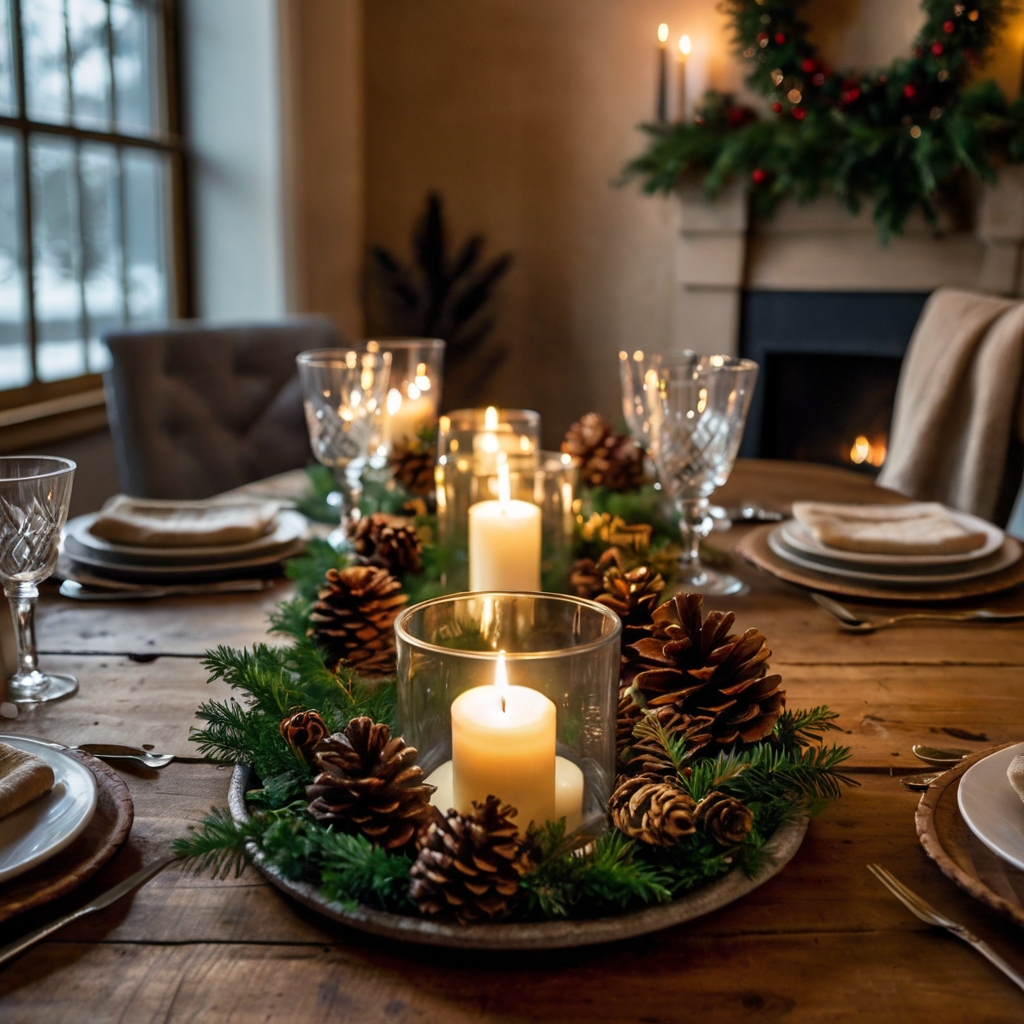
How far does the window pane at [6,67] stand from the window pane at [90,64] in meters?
0.26

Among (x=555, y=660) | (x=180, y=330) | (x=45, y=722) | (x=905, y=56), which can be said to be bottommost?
(x=45, y=722)

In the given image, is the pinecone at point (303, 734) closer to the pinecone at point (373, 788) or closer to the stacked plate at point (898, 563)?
the pinecone at point (373, 788)

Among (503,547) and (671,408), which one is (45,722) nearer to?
(503,547)

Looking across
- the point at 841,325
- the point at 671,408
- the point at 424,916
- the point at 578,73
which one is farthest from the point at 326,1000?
the point at 578,73

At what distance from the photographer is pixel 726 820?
1.74 feet

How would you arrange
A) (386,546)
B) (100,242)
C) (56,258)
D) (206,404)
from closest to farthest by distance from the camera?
1. (386,546)
2. (206,404)
3. (56,258)
4. (100,242)

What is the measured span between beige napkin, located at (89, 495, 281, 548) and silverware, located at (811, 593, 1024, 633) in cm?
64

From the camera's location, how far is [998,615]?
1.02m

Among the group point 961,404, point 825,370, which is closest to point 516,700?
point 961,404

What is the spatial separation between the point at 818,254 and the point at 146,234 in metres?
1.99

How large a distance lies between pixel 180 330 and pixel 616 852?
1.69 meters

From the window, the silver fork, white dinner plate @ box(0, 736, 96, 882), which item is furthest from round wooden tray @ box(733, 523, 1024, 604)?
the window

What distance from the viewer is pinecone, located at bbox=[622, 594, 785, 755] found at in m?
0.61

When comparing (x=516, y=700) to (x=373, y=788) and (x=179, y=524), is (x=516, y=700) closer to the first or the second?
(x=373, y=788)
